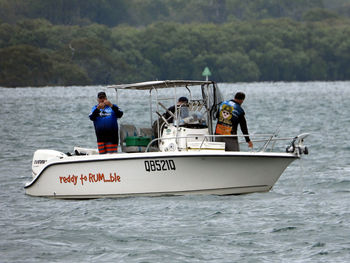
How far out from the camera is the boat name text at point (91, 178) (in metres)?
14.4

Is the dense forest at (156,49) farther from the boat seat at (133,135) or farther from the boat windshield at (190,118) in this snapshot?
the boat windshield at (190,118)

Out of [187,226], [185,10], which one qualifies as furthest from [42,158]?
[185,10]

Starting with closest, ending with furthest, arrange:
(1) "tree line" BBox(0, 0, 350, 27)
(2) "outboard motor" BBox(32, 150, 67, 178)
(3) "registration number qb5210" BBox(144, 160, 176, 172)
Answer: (3) "registration number qb5210" BBox(144, 160, 176, 172), (2) "outboard motor" BBox(32, 150, 67, 178), (1) "tree line" BBox(0, 0, 350, 27)

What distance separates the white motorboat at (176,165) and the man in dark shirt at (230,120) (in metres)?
0.28

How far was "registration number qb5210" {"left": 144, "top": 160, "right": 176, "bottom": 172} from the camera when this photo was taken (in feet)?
46.0

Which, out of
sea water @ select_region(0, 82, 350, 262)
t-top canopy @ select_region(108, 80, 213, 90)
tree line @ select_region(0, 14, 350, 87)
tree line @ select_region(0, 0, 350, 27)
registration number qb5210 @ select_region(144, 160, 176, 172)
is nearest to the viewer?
sea water @ select_region(0, 82, 350, 262)

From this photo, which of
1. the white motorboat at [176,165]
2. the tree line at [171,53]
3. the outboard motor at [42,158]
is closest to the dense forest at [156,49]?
the tree line at [171,53]

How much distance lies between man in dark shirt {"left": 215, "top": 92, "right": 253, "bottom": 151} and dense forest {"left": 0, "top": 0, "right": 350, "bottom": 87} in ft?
336

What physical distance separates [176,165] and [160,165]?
274 mm

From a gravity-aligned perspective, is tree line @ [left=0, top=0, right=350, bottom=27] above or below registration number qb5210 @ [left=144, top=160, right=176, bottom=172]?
above

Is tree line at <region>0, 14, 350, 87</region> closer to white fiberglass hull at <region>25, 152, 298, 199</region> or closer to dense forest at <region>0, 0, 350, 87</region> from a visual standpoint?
dense forest at <region>0, 0, 350, 87</region>

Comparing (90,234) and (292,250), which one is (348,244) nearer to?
(292,250)

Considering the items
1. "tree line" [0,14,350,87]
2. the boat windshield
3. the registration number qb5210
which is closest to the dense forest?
"tree line" [0,14,350,87]

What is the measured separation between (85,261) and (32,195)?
506 centimetres
